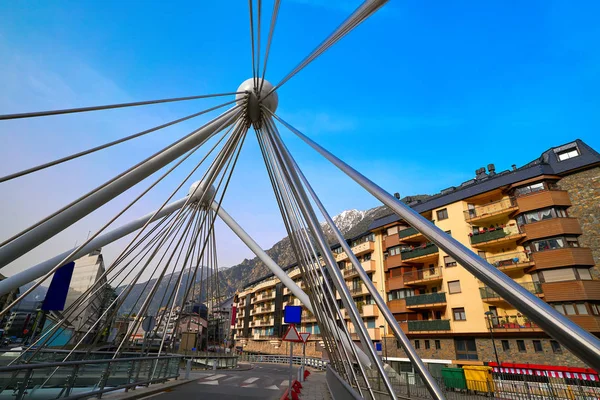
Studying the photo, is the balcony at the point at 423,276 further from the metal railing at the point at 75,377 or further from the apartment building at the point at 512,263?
the metal railing at the point at 75,377

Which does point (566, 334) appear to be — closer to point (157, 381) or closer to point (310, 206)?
point (310, 206)

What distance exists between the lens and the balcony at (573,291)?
941 inches

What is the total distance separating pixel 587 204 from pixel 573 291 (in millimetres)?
7642

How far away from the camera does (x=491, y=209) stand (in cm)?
3133

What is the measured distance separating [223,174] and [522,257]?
2808 cm

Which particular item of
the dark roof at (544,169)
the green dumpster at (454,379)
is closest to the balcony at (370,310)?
the dark roof at (544,169)

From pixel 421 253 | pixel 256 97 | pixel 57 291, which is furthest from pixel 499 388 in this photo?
pixel 57 291

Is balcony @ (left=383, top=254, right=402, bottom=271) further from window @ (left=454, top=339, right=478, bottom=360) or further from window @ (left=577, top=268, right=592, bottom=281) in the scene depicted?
window @ (left=577, top=268, right=592, bottom=281)

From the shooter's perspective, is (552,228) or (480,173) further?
(480,173)

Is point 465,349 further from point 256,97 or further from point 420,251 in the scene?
point 256,97

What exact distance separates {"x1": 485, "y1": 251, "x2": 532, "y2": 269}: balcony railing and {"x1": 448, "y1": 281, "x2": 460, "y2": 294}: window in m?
4.21

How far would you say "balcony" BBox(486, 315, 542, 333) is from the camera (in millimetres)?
25828

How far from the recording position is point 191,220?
15562 millimetres

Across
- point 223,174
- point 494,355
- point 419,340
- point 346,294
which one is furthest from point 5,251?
point 419,340
